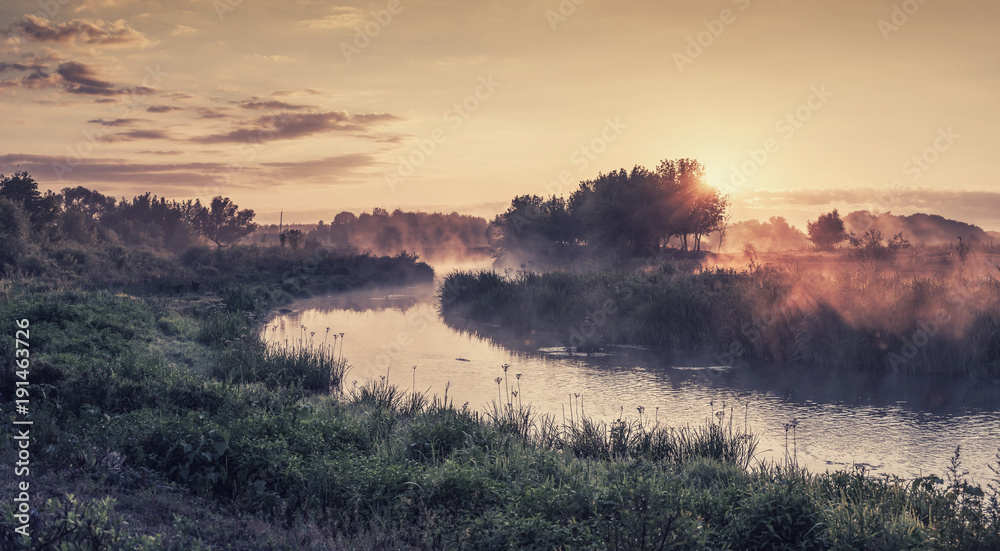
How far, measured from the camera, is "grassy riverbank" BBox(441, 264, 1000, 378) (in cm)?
1647

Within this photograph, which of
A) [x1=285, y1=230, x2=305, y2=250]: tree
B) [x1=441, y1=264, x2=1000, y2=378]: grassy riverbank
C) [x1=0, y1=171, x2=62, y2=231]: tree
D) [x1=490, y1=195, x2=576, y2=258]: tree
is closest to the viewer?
[x1=441, y1=264, x2=1000, y2=378]: grassy riverbank

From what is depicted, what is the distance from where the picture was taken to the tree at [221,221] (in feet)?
312

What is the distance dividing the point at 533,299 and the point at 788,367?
473 inches

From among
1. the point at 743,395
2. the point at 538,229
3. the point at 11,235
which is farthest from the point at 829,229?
the point at 11,235

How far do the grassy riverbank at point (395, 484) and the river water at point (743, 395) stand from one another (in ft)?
3.60

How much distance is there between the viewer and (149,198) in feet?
327

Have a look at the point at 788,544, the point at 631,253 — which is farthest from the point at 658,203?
the point at 788,544

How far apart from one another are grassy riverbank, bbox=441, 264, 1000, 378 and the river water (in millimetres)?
950

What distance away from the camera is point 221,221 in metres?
95.8

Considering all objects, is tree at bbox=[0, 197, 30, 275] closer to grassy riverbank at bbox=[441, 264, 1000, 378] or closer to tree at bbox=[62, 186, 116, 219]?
grassy riverbank at bbox=[441, 264, 1000, 378]

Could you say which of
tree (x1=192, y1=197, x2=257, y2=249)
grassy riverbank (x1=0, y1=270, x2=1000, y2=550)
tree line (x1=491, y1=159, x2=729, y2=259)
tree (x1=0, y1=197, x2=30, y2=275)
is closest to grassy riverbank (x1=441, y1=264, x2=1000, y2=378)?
grassy riverbank (x1=0, y1=270, x2=1000, y2=550)

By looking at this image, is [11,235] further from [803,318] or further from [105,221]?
[105,221]

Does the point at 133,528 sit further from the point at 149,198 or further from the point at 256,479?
the point at 149,198

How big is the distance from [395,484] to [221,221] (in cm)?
9754
